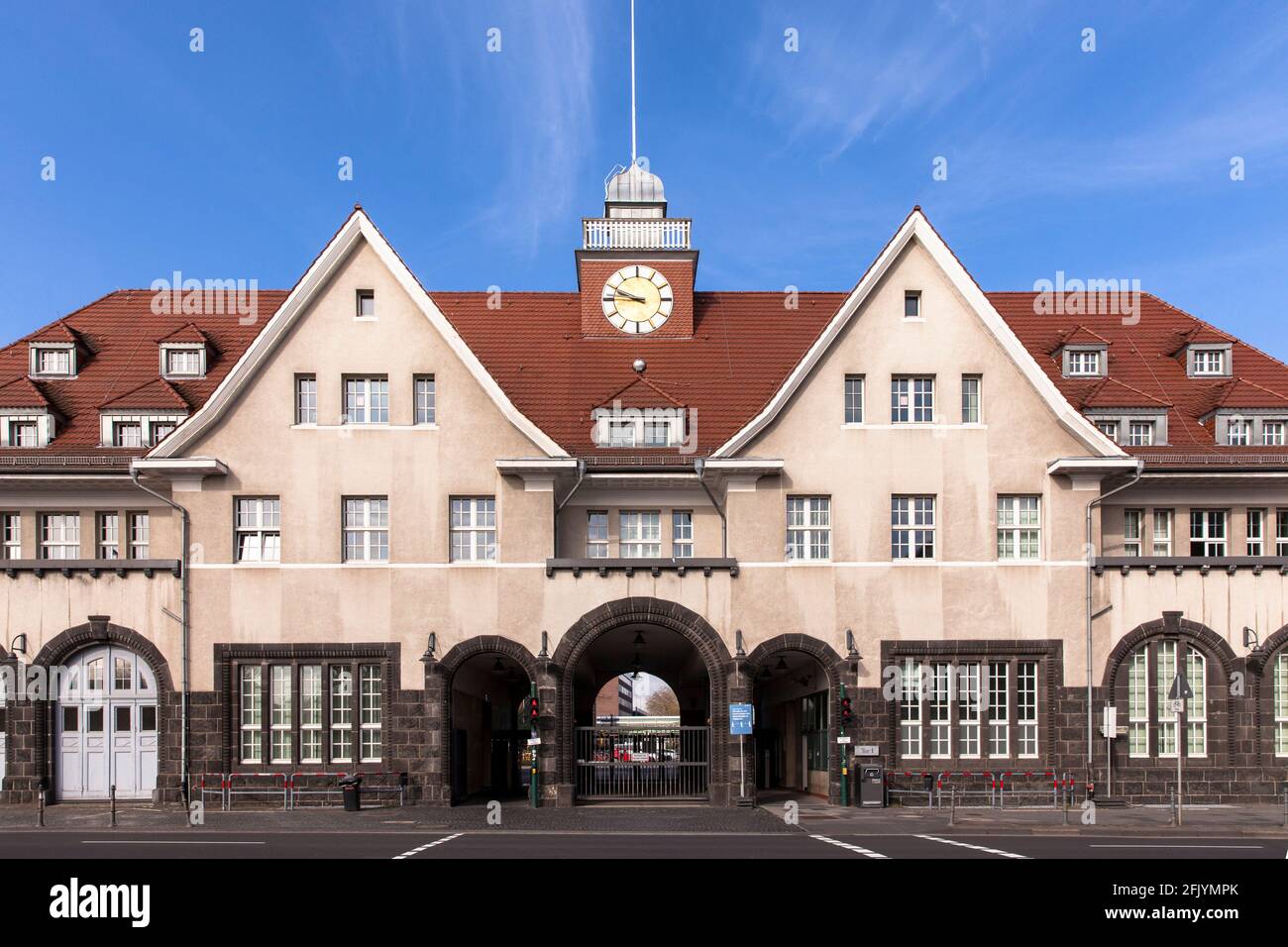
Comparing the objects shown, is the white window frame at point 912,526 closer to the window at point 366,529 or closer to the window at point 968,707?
the window at point 968,707

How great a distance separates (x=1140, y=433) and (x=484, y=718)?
2255 cm

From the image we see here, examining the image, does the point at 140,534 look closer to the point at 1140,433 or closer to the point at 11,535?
the point at 11,535

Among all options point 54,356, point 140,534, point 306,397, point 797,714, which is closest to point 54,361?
point 54,356

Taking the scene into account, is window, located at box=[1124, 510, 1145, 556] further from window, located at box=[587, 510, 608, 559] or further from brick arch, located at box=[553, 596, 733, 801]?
window, located at box=[587, 510, 608, 559]

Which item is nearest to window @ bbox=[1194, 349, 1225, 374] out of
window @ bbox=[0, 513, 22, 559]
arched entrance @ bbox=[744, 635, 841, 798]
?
arched entrance @ bbox=[744, 635, 841, 798]

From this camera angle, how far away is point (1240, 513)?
3728cm

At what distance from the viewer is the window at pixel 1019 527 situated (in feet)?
114

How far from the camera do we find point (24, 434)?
36969 mm

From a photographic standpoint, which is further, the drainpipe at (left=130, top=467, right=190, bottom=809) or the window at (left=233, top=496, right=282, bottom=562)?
the window at (left=233, top=496, right=282, bottom=562)

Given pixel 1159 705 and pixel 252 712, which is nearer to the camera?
pixel 252 712

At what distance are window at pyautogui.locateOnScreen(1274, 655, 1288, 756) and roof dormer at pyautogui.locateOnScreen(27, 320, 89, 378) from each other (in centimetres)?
3719

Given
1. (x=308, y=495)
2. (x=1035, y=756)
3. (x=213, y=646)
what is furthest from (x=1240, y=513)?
(x=213, y=646)

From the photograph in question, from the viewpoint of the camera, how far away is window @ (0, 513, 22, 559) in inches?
1444
